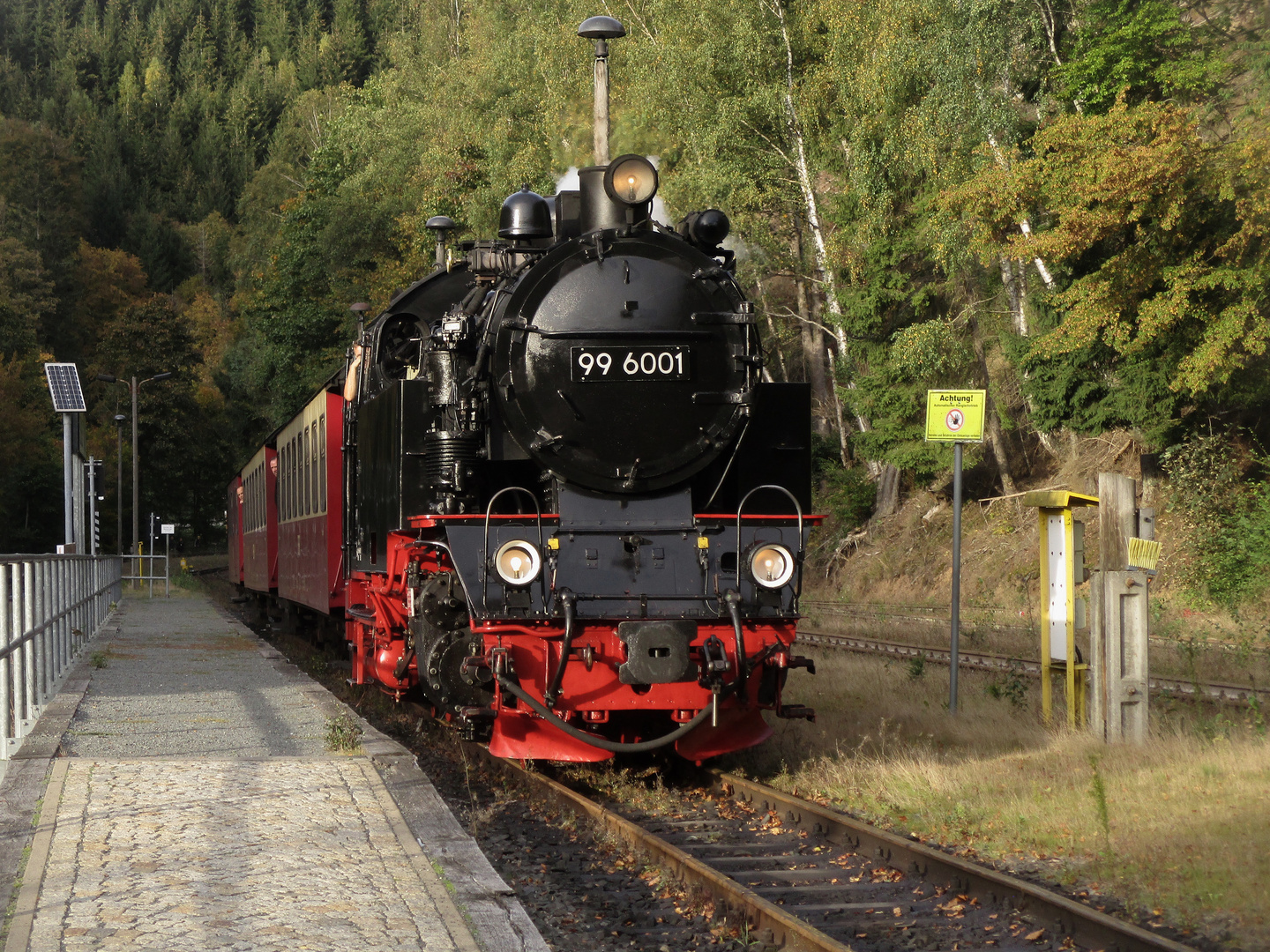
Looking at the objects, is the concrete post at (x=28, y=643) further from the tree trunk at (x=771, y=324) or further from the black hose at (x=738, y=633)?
the tree trunk at (x=771, y=324)

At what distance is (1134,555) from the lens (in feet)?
27.0

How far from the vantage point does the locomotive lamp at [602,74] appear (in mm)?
12586

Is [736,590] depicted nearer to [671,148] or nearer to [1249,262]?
[1249,262]

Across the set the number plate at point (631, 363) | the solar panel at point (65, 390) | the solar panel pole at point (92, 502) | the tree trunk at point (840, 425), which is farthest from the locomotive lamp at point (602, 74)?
the solar panel pole at point (92, 502)

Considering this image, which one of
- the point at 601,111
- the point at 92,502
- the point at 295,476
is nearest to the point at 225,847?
the point at 295,476

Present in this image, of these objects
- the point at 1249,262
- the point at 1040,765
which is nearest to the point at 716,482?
the point at 1040,765

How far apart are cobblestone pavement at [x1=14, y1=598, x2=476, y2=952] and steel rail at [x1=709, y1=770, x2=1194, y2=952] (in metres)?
1.97

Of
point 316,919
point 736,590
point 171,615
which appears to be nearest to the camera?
point 316,919

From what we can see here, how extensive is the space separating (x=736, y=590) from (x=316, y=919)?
125 inches

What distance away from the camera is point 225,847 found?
5.72 m

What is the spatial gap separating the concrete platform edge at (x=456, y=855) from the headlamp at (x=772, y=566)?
82.6 inches

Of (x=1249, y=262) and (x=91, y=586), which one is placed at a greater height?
(x=1249, y=262)

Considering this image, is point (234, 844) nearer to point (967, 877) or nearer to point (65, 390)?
point (967, 877)

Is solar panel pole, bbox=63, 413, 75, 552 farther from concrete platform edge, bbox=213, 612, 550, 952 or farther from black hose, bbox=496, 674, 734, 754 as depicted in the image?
black hose, bbox=496, 674, 734, 754
